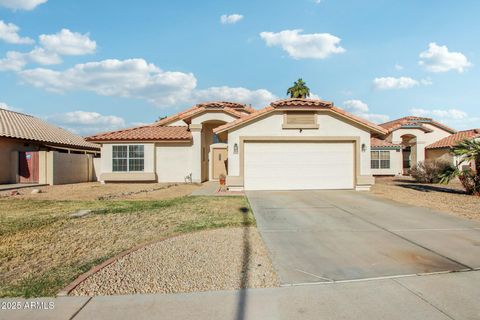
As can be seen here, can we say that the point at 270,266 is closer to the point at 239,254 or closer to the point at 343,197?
the point at 239,254

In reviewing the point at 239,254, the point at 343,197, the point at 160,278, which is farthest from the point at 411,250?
the point at 343,197

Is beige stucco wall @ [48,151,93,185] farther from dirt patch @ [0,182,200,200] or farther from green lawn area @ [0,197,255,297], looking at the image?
green lawn area @ [0,197,255,297]

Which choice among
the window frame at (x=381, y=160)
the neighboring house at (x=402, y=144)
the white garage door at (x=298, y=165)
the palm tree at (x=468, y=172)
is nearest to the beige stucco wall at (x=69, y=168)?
the white garage door at (x=298, y=165)

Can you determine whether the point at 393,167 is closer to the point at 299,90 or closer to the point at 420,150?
the point at 420,150

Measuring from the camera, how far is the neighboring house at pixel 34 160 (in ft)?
59.1

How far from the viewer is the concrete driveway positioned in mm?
4547

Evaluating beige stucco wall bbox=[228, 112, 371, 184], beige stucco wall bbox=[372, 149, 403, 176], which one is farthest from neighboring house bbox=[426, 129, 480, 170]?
beige stucco wall bbox=[228, 112, 371, 184]

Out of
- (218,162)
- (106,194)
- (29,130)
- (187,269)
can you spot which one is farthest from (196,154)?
(187,269)

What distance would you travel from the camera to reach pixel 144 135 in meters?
18.6

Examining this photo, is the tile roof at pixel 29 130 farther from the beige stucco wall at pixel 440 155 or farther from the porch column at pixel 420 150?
the porch column at pixel 420 150

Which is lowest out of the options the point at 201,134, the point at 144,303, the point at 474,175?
the point at 144,303

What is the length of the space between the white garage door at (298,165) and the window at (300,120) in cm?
84

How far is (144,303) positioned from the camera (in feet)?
11.6

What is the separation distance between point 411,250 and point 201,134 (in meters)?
15.5
